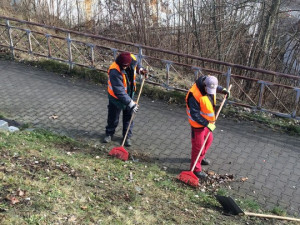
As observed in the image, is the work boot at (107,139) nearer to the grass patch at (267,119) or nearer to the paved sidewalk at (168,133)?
the paved sidewalk at (168,133)

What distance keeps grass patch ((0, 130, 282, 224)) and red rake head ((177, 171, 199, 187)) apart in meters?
0.09

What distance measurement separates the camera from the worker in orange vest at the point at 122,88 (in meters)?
5.45

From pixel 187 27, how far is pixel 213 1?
1446 millimetres

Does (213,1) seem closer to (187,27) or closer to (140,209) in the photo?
(187,27)

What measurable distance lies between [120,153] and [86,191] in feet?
4.52

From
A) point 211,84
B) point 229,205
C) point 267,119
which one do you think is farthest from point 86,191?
point 267,119

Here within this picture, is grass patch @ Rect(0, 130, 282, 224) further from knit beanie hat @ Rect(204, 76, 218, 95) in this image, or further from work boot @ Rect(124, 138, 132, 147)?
knit beanie hat @ Rect(204, 76, 218, 95)

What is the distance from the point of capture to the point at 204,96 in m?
4.89

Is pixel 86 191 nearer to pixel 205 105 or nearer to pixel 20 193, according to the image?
pixel 20 193

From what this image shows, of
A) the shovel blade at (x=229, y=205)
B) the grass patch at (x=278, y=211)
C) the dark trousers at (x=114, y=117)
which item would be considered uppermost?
the dark trousers at (x=114, y=117)

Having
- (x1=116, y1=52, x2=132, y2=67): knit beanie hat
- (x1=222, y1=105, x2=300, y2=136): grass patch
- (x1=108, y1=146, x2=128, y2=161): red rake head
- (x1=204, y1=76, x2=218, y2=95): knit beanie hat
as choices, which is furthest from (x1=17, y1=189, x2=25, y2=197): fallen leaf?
(x1=222, y1=105, x2=300, y2=136): grass patch

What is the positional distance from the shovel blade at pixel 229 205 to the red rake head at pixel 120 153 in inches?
69.3

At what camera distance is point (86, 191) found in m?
4.33

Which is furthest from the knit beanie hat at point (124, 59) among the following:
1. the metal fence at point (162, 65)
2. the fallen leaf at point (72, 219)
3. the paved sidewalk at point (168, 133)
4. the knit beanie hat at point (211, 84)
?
the fallen leaf at point (72, 219)
